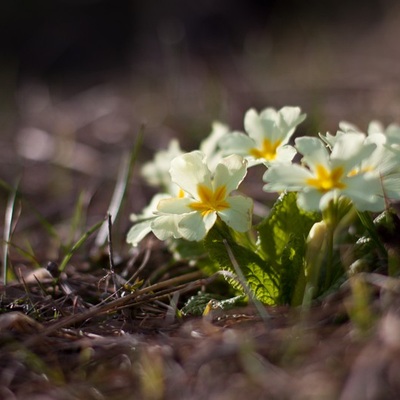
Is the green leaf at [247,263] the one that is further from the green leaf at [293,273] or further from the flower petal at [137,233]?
the flower petal at [137,233]

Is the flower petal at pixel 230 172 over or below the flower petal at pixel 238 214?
over

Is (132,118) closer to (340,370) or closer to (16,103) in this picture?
(16,103)

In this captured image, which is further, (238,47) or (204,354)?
(238,47)

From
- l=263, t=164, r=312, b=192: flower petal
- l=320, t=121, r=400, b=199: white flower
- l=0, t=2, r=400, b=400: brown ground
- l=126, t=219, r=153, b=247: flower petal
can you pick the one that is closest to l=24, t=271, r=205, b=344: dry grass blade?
l=0, t=2, r=400, b=400: brown ground

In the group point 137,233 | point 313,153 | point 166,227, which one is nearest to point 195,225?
point 166,227

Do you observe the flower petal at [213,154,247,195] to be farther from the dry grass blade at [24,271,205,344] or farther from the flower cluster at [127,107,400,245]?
the dry grass blade at [24,271,205,344]

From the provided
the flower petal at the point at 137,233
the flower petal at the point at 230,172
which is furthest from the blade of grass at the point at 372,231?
the flower petal at the point at 137,233

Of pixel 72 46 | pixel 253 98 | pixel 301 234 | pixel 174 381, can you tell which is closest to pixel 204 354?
pixel 174 381
